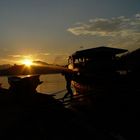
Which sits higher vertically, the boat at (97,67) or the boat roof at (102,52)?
the boat roof at (102,52)

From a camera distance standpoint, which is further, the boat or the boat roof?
the boat roof

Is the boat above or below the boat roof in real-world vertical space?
below

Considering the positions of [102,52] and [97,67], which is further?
[102,52]

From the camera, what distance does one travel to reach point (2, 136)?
8.66 metres

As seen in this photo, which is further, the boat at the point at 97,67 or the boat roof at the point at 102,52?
the boat roof at the point at 102,52

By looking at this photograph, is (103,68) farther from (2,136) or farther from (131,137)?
(2,136)

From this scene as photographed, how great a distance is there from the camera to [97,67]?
2602 centimetres

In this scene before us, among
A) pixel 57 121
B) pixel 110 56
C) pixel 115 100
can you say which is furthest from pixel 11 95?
pixel 110 56

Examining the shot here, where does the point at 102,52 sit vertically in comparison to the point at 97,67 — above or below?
above

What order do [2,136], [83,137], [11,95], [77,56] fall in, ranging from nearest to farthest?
[2,136]
[83,137]
[11,95]
[77,56]

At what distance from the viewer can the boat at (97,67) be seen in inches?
969

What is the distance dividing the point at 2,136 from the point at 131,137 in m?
6.15

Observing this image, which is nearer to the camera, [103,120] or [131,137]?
[131,137]

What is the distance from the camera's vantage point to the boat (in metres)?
24.6
